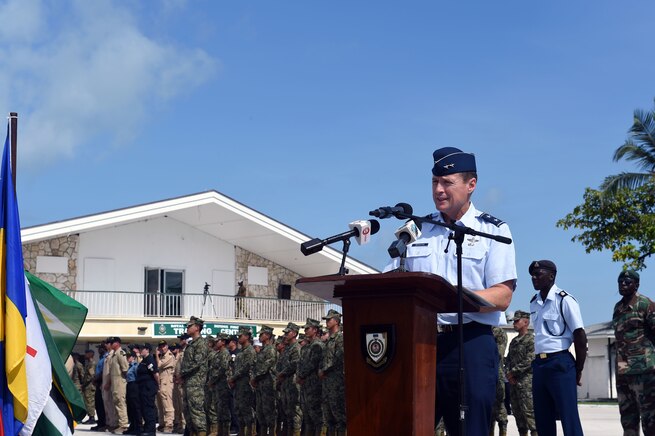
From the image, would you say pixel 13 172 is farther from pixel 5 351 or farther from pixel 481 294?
pixel 481 294

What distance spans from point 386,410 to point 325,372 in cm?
961

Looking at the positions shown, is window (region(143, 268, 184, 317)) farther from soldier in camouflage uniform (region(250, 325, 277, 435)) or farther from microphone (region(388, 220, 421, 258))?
microphone (region(388, 220, 421, 258))

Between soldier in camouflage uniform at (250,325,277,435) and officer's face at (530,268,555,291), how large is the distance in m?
7.02

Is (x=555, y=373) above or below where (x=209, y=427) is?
above

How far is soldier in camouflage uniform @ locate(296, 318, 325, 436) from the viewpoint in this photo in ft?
44.9

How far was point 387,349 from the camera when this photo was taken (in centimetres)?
376

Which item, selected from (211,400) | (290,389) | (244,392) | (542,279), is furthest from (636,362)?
(211,400)

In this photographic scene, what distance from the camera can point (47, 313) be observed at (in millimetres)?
7230

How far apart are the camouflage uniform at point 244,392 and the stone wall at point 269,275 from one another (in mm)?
19600

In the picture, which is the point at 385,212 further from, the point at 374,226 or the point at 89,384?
the point at 89,384

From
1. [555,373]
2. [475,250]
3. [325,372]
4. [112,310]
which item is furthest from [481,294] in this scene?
[112,310]

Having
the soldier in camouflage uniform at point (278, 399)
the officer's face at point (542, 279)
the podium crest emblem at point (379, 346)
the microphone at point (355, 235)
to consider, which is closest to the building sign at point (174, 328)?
the soldier in camouflage uniform at point (278, 399)

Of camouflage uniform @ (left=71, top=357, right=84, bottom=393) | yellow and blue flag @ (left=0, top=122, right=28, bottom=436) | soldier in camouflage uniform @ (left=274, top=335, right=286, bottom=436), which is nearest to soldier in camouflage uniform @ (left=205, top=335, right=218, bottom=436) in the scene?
soldier in camouflage uniform @ (left=274, top=335, right=286, bottom=436)

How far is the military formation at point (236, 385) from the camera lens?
13.7m
